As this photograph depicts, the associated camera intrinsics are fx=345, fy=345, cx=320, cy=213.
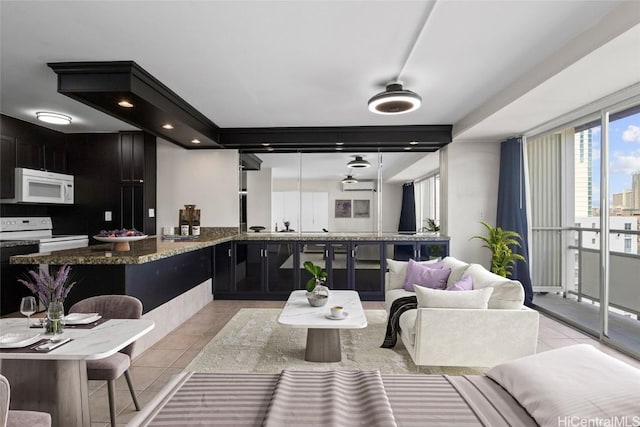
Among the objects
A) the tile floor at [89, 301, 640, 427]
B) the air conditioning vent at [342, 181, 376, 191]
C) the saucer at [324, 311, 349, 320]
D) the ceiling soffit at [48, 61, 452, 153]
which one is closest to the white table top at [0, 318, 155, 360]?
the tile floor at [89, 301, 640, 427]

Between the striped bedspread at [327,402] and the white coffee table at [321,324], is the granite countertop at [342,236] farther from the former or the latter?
the striped bedspread at [327,402]

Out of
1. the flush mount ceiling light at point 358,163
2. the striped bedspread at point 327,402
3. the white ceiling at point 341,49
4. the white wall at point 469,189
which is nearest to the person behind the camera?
the striped bedspread at point 327,402

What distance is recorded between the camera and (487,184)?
5098mm

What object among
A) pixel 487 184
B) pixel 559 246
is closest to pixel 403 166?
pixel 487 184

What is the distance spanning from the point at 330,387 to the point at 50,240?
4.83 meters

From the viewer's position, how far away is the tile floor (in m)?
2.29

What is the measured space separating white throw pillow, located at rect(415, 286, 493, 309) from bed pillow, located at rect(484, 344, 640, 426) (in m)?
1.01

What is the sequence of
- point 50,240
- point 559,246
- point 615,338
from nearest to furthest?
point 615,338 → point 50,240 → point 559,246

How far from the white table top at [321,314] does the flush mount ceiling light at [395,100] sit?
1.87 m

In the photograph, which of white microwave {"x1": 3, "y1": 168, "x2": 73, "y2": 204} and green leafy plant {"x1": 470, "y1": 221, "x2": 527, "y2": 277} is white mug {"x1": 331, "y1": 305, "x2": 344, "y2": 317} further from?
white microwave {"x1": 3, "y1": 168, "x2": 73, "y2": 204}

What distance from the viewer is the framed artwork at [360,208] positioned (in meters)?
5.61

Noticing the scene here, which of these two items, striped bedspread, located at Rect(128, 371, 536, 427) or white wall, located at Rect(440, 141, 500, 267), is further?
white wall, located at Rect(440, 141, 500, 267)

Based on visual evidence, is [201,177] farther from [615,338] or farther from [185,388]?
[615,338]

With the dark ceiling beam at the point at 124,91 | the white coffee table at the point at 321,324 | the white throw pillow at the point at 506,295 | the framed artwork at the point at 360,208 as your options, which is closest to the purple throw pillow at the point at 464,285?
the white throw pillow at the point at 506,295
